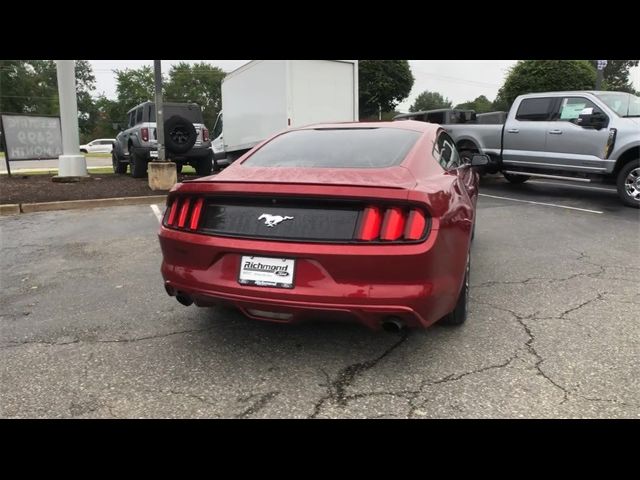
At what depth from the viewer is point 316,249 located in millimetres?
2670

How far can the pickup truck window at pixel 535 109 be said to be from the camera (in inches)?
379

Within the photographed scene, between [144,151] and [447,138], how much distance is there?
1002 centimetres

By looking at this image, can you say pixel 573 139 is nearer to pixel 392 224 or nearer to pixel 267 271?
pixel 392 224

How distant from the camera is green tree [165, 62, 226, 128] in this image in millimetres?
69625

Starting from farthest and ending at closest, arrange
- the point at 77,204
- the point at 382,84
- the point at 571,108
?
the point at 382,84 → the point at 571,108 → the point at 77,204

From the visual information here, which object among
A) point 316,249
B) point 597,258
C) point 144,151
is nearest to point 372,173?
point 316,249

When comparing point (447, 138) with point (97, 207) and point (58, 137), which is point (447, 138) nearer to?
point (97, 207)

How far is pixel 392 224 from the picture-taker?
8.68ft

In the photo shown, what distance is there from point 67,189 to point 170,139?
2637mm

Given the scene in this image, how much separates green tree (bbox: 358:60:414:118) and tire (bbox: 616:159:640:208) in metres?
26.6

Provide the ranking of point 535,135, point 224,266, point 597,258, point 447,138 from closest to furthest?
point 224,266
point 447,138
point 597,258
point 535,135

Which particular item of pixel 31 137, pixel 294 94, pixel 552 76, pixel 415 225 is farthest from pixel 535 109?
pixel 31 137
